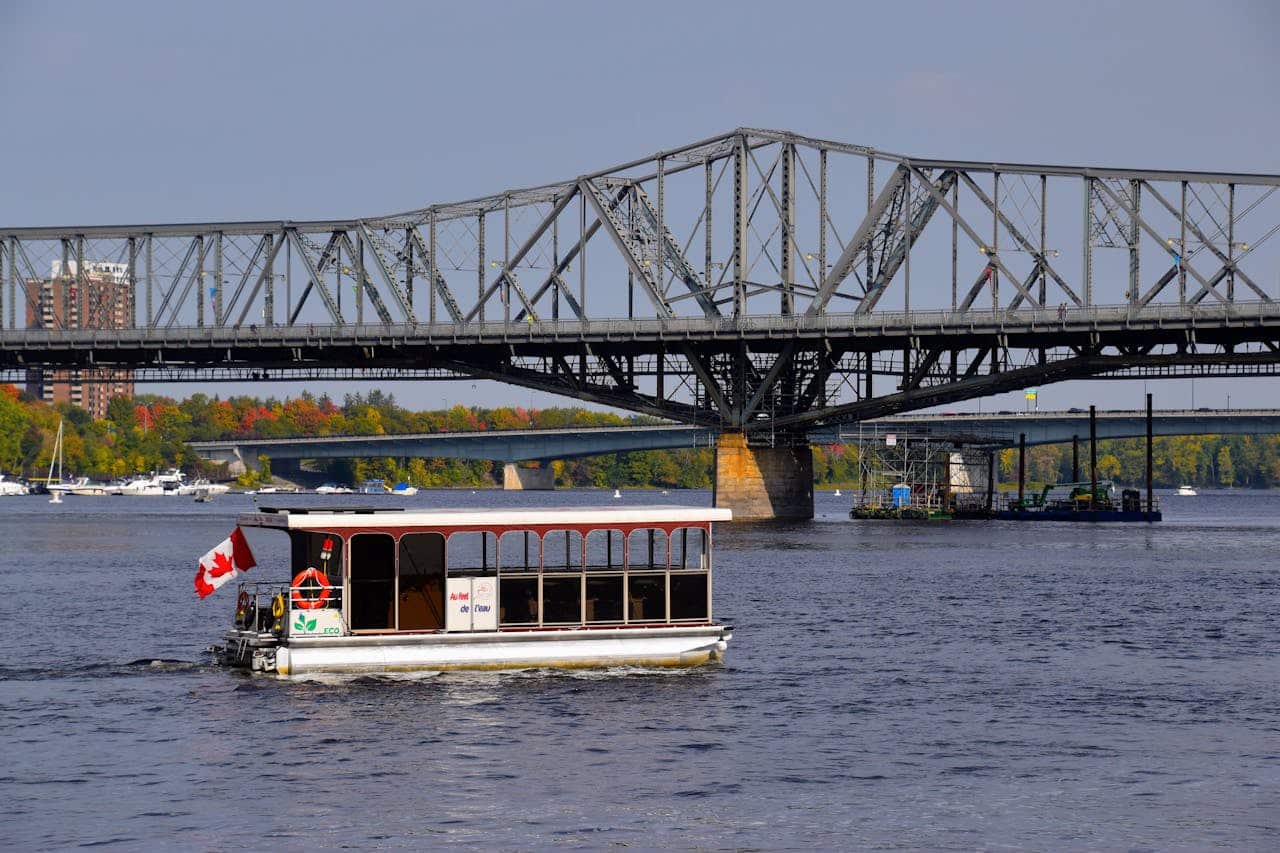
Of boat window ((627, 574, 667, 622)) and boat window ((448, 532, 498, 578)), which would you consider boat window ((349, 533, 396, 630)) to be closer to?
boat window ((448, 532, 498, 578))

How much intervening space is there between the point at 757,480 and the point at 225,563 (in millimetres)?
98569

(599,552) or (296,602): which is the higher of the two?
(599,552)

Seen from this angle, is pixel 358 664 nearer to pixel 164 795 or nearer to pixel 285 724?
pixel 285 724

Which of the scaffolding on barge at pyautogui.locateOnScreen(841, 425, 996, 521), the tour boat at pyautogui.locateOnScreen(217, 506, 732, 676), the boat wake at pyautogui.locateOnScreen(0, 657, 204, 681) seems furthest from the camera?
the scaffolding on barge at pyautogui.locateOnScreen(841, 425, 996, 521)

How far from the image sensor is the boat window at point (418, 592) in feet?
126

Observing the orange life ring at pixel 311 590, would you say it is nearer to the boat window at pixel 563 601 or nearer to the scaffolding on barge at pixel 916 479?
the boat window at pixel 563 601

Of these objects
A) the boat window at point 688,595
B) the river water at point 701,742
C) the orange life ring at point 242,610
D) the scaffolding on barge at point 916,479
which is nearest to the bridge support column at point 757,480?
the scaffolding on barge at point 916,479

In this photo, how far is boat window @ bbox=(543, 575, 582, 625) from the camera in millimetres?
39406

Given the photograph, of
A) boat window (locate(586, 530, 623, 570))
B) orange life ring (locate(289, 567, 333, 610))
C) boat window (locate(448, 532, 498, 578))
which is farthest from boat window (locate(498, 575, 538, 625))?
boat window (locate(586, 530, 623, 570))

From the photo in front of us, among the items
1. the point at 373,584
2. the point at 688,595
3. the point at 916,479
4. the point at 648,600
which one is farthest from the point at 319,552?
the point at 916,479

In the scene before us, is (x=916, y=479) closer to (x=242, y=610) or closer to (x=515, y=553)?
(x=515, y=553)

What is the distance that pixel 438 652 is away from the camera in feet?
126

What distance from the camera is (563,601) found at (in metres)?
39.6

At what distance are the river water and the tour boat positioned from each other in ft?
2.09
